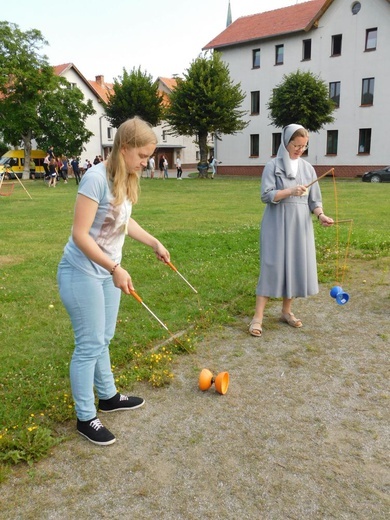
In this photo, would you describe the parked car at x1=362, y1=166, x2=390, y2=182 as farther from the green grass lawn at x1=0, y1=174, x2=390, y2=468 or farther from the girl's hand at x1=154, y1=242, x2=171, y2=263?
the girl's hand at x1=154, y1=242, x2=171, y2=263

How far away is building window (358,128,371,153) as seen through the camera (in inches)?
1409

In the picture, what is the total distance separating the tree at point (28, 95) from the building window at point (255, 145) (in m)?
15.0

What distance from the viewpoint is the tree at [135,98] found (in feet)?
131

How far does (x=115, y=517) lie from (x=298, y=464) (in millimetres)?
1107

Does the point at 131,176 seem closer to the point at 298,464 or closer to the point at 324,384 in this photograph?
the point at 298,464

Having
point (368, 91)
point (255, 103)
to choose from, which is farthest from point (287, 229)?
point (255, 103)

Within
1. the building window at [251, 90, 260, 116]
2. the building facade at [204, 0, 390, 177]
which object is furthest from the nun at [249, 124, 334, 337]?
the building window at [251, 90, 260, 116]

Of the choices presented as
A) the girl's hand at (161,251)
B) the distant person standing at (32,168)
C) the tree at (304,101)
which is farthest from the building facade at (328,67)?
the girl's hand at (161,251)

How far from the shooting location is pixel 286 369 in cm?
416

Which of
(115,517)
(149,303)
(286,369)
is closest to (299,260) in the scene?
(286,369)

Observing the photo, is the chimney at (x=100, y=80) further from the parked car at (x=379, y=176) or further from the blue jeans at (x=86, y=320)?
the blue jeans at (x=86, y=320)

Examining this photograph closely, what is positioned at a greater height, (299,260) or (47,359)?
(299,260)

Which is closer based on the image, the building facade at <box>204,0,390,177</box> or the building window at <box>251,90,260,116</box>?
the building facade at <box>204,0,390,177</box>

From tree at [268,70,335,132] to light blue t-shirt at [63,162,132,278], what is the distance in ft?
99.7
